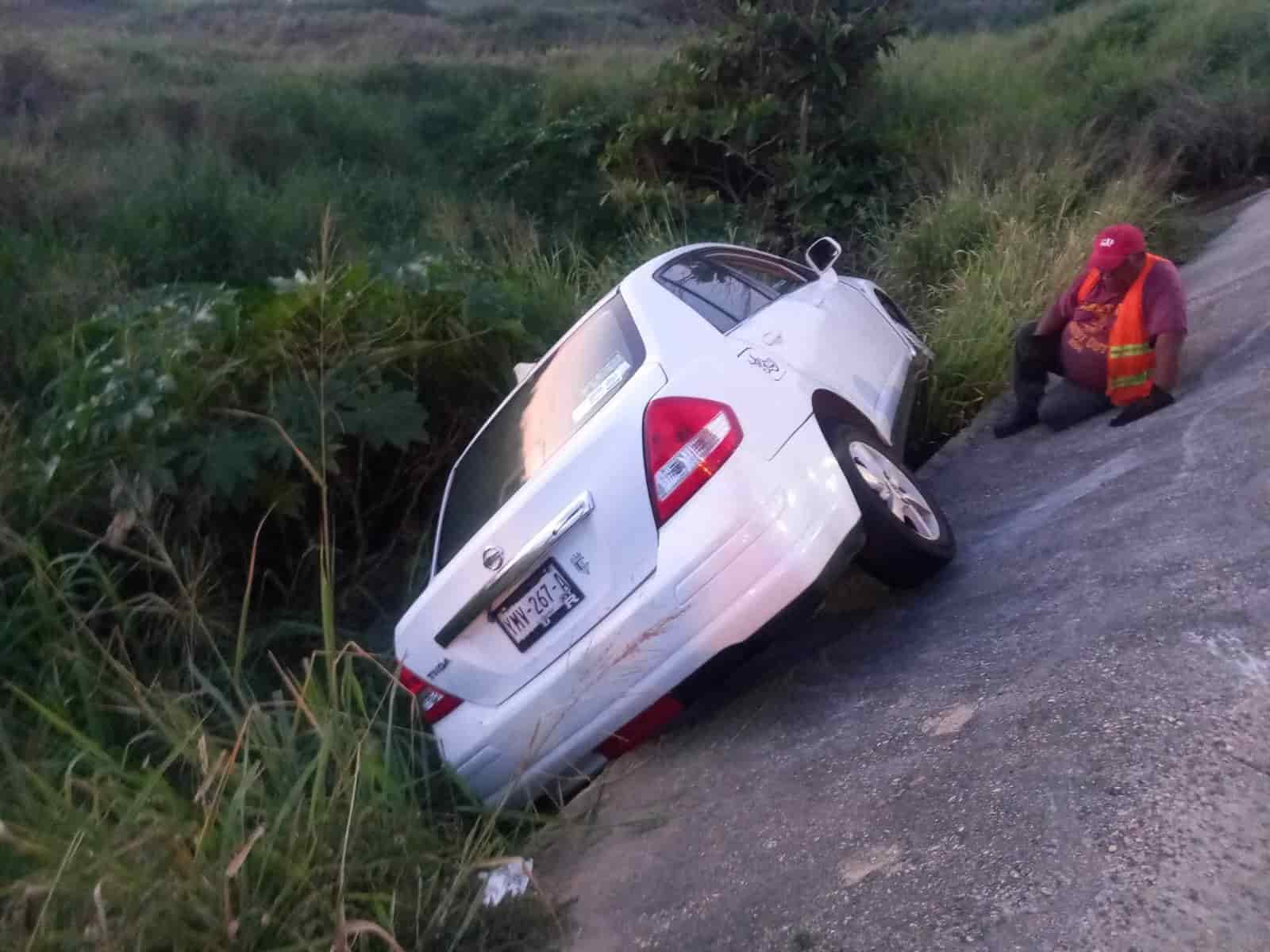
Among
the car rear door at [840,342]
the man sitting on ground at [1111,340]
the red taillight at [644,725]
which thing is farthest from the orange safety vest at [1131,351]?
the red taillight at [644,725]

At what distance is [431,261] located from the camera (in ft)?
18.4

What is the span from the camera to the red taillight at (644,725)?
343 cm

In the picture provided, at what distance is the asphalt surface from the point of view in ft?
7.81

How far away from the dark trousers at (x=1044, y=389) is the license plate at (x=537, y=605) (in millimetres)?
3071

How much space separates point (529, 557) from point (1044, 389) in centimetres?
334

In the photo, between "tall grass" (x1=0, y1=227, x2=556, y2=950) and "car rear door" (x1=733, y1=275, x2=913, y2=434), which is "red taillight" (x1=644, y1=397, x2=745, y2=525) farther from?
"tall grass" (x1=0, y1=227, x2=556, y2=950)

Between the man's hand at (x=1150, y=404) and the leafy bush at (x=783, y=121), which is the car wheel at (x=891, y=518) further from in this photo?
the leafy bush at (x=783, y=121)

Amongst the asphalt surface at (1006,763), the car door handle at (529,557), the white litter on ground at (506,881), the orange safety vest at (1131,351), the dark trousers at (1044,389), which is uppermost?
the car door handle at (529,557)

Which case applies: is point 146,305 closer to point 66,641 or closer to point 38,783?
point 66,641

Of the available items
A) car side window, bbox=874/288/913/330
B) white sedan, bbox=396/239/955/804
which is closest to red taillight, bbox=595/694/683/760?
white sedan, bbox=396/239/955/804

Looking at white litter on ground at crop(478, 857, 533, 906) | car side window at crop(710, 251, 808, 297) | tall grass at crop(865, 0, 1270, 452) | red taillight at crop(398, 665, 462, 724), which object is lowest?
tall grass at crop(865, 0, 1270, 452)

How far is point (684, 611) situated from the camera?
3314 mm

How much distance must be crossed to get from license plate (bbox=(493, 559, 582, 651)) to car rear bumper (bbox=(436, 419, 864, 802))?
0.36ft

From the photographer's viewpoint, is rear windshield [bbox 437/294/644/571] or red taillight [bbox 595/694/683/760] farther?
rear windshield [bbox 437/294/644/571]
